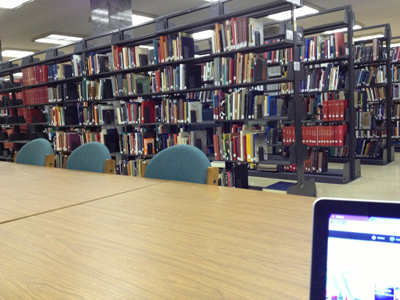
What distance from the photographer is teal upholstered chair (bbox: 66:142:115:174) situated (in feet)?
6.87

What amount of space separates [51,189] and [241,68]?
8.25 feet

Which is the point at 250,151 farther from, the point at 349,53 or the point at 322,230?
the point at 322,230

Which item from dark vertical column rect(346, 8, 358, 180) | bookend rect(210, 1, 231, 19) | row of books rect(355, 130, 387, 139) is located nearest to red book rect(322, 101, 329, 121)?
dark vertical column rect(346, 8, 358, 180)

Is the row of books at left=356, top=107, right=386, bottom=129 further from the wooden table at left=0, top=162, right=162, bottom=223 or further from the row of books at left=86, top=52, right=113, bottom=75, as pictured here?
the wooden table at left=0, top=162, right=162, bottom=223

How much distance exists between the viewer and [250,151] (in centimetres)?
357

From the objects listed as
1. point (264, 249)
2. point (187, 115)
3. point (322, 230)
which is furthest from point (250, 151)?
point (322, 230)

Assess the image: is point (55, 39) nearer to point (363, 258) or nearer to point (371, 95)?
point (371, 95)

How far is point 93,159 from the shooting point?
2.20 meters

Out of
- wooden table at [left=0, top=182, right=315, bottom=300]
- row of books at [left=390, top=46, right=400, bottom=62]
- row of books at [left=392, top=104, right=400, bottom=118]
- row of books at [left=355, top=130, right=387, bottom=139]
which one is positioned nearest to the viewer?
wooden table at [left=0, top=182, right=315, bottom=300]

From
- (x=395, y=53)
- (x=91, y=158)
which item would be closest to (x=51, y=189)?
(x=91, y=158)

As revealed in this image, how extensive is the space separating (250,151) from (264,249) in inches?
114

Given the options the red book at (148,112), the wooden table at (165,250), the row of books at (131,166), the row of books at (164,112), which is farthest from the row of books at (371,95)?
the wooden table at (165,250)

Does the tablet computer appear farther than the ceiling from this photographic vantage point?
No

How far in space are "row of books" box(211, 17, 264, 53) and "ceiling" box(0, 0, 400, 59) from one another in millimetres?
3115
